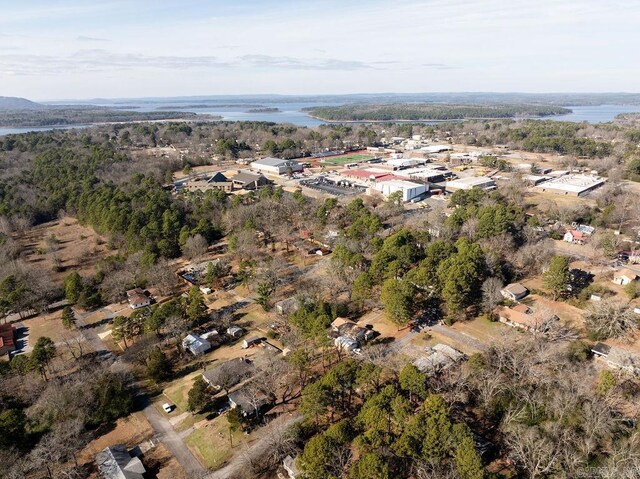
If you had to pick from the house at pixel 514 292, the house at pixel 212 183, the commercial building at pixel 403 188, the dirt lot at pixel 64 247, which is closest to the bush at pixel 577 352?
the house at pixel 514 292

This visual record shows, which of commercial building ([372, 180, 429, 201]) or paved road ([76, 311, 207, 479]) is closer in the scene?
paved road ([76, 311, 207, 479])

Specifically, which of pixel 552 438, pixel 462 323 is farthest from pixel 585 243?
pixel 552 438

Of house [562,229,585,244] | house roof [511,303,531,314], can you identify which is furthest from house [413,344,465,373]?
house [562,229,585,244]

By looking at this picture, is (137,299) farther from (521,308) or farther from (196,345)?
(521,308)

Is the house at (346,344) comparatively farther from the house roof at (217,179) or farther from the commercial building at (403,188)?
the house roof at (217,179)

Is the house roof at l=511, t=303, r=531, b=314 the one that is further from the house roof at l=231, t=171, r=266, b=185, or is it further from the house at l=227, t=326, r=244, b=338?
the house roof at l=231, t=171, r=266, b=185

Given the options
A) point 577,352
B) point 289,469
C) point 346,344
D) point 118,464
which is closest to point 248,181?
point 346,344
